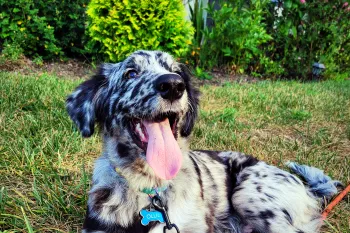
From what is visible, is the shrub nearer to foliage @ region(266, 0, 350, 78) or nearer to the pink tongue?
foliage @ region(266, 0, 350, 78)

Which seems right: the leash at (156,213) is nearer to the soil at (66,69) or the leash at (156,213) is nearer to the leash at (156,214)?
the leash at (156,214)

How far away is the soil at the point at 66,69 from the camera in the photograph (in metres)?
7.05

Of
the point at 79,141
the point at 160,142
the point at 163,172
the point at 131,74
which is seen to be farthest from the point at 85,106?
the point at 79,141

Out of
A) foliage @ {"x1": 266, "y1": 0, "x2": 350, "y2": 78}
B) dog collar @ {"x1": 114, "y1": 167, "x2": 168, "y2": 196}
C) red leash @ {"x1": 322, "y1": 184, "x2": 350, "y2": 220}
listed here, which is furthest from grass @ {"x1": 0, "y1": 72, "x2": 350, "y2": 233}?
foliage @ {"x1": 266, "y1": 0, "x2": 350, "y2": 78}

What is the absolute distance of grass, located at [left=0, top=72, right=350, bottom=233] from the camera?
2621 millimetres

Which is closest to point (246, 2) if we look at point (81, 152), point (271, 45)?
point (271, 45)

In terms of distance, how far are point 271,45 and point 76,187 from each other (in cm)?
819

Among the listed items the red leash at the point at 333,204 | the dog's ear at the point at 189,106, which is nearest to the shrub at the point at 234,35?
the dog's ear at the point at 189,106

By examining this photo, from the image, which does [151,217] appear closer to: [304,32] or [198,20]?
[198,20]

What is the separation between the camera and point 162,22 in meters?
7.21

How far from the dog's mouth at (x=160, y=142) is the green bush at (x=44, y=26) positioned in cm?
614

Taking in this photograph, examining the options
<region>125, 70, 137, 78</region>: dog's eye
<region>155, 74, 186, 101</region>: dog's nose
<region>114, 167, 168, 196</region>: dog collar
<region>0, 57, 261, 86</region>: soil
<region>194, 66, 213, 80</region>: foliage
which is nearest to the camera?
<region>155, 74, 186, 101</region>: dog's nose

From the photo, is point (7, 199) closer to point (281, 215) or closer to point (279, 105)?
point (281, 215)

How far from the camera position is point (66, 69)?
779 cm
